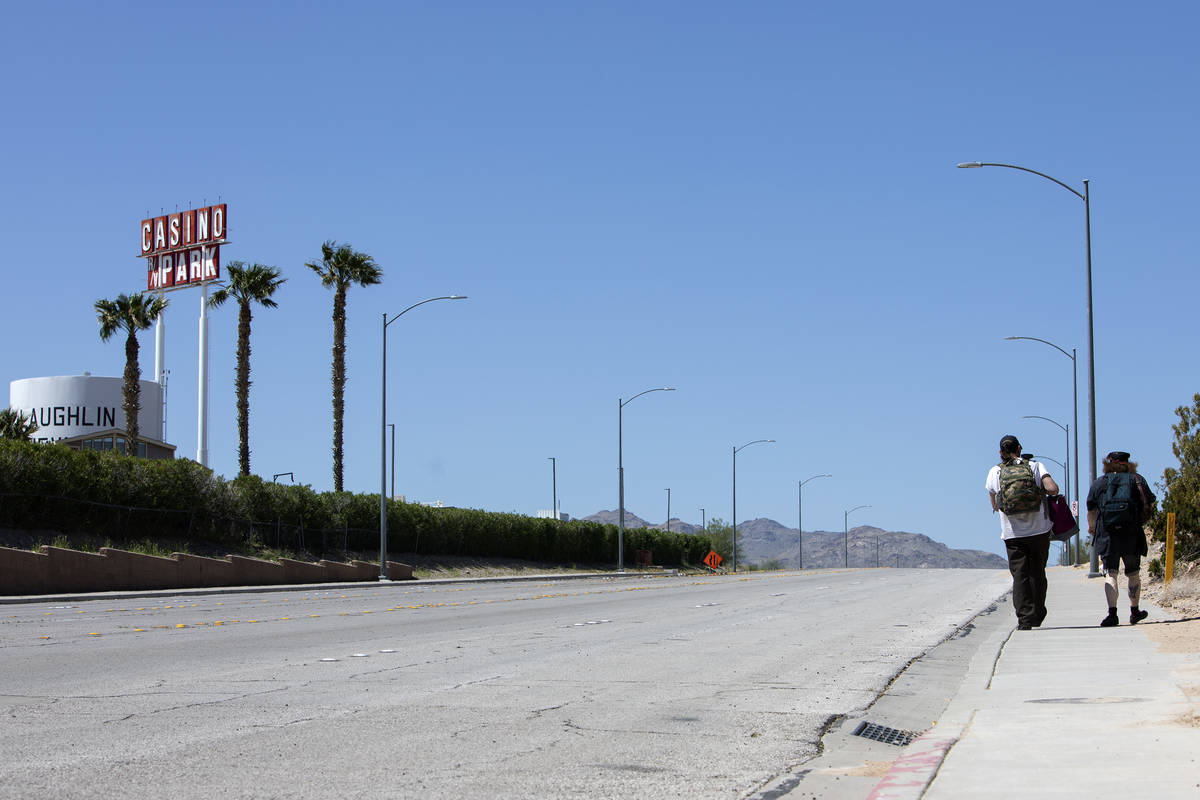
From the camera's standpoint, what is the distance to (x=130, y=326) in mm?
58031

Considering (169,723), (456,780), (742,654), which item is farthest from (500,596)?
(456,780)

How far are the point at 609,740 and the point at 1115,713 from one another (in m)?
3.06

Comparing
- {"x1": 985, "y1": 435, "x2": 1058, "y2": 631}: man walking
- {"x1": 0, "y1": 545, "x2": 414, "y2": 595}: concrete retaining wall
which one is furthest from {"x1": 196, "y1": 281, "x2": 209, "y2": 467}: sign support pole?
{"x1": 985, "y1": 435, "x2": 1058, "y2": 631}: man walking

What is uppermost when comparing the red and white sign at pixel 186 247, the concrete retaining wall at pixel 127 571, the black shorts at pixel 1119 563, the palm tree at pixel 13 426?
the red and white sign at pixel 186 247

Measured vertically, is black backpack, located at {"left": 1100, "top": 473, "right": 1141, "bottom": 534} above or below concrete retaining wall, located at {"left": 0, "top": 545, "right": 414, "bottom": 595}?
above

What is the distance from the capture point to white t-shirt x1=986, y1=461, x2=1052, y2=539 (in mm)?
13461

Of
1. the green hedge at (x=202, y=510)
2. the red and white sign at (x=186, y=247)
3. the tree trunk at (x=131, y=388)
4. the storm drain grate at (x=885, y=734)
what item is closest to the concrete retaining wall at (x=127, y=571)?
the green hedge at (x=202, y=510)

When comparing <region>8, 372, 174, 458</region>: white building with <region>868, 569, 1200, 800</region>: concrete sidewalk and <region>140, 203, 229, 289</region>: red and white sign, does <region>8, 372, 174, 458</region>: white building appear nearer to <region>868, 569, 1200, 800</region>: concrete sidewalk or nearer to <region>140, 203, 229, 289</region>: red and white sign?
<region>140, 203, 229, 289</region>: red and white sign

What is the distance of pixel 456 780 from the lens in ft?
21.7

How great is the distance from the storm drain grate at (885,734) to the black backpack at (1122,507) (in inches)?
242

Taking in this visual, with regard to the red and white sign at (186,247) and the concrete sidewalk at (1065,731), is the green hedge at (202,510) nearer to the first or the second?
the red and white sign at (186,247)

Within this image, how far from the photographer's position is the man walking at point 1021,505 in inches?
525

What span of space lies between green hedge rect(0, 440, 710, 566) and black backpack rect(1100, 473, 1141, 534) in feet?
94.7

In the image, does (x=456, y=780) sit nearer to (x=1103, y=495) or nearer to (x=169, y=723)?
(x=169, y=723)
